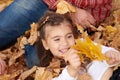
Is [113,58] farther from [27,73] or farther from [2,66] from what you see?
[2,66]

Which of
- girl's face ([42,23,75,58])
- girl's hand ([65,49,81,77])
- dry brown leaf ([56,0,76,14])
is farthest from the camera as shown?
dry brown leaf ([56,0,76,14])

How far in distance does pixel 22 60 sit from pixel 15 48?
76 millimetres

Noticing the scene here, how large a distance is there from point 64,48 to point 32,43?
20cm

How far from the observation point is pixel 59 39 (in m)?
1.45

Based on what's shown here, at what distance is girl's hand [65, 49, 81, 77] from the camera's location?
4.36 feet

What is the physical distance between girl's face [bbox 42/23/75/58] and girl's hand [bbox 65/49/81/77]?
→ 75 mm

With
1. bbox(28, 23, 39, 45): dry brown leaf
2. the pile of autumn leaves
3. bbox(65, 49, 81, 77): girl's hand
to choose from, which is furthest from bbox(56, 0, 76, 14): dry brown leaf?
bbox(65, 49, 81, 77): girl's hand

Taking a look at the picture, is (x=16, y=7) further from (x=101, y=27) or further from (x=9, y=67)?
(x=101, y=27)

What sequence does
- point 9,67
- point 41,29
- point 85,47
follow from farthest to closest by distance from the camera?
point 9,67, point 41,29, point 85,47

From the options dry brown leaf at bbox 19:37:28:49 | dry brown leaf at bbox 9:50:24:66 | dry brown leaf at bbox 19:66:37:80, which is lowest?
dry brown leaf at bbox 19:66:37:80

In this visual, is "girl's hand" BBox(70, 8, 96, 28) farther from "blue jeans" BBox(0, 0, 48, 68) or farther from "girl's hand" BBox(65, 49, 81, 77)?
"girl's hand" BBox(65, 49, 81, 77)

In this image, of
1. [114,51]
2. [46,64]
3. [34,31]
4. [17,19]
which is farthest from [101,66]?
[17,19]

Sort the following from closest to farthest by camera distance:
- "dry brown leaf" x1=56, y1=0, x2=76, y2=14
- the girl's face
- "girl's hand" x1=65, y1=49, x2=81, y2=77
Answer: "girl's hand" x1=65, y1=49, x2=81, y2=77 → the girl's face → "dry brown leaf" x1=56, y1=0, x2=76, y2=14

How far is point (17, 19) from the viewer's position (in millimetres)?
1647
